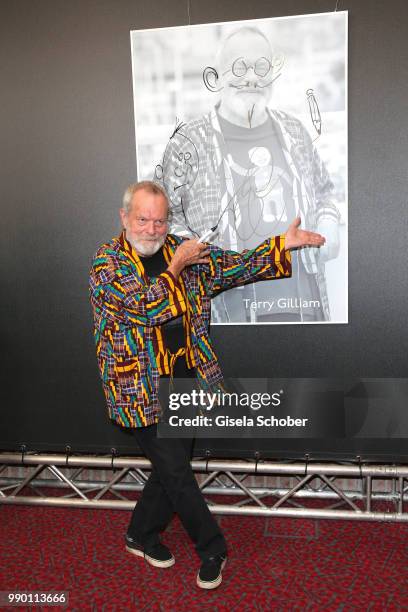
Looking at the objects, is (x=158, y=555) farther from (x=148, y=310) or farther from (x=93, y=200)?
(x=93, y=200)

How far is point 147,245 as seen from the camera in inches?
92.0

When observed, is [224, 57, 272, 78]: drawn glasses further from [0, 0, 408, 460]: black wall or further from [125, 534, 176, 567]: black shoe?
[125, 534, 176, 567]: black shoe

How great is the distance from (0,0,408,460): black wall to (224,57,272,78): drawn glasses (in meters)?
0.21

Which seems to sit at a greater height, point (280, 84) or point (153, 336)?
point (280, 84)

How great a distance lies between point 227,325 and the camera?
301 cm

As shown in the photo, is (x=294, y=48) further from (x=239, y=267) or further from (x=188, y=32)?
(x=239, y=267)

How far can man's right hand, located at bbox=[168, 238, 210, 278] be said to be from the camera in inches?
88.9

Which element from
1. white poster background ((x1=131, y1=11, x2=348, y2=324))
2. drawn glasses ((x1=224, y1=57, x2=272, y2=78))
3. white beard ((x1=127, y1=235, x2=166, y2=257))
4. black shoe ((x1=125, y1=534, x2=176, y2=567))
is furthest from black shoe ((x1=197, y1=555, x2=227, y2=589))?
drawn glasses ((x1=224, y1=57, x2=272, y2=78))

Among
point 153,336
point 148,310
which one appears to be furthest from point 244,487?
point 148,310

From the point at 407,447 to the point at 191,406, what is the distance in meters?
1.10

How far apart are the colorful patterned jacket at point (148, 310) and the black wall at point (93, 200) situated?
0.45m

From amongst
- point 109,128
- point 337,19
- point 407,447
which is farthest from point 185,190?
point 407,447

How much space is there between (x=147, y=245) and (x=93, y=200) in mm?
847

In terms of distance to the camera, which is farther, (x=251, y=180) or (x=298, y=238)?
(x=251, y=180)
